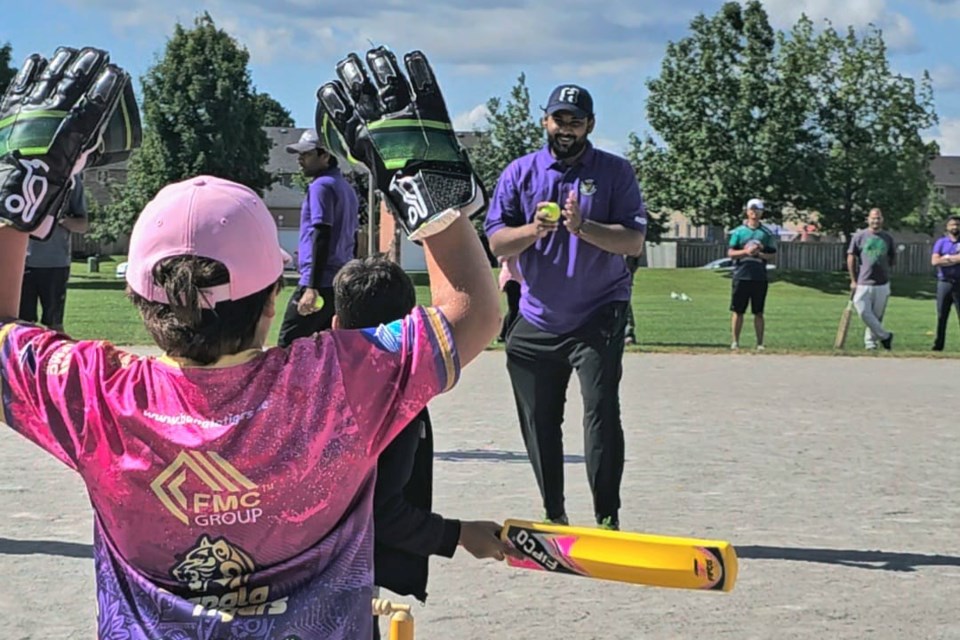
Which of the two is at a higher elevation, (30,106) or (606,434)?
(30,106)

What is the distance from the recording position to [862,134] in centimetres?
5950

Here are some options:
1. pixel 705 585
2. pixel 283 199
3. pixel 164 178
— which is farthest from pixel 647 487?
pixel 283 199

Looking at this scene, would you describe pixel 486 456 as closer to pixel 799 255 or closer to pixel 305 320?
pixel 305 320

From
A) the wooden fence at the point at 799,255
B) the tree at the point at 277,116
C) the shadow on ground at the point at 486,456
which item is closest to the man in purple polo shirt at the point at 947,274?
the shadow on ground at the point at 486,456

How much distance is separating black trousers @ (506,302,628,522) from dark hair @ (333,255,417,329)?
2328 mm

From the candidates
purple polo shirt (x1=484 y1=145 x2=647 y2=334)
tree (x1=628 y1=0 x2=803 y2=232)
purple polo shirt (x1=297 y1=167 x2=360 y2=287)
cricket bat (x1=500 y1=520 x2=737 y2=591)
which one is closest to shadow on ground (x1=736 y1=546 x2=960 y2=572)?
purple polo shirt (x1=484 y1=145 x2=647 y2=334)

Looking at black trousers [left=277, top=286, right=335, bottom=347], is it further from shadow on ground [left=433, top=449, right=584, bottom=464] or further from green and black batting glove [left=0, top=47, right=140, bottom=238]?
green and black batting glove [left=0, top=47, right=140, bottom=238]

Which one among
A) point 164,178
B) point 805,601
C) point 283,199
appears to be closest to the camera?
point 805,601

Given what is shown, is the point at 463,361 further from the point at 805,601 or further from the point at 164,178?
the point at 164,178

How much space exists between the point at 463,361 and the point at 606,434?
3859 mm

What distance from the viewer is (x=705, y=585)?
8.07ft

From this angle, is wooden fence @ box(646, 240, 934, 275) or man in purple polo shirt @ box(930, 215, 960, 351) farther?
wooden fence @ box(646, 240, 934, 275)

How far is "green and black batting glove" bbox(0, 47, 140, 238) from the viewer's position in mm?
2248

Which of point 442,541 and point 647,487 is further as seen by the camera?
point 647,487
